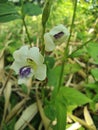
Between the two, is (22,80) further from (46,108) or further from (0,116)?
(0,116)

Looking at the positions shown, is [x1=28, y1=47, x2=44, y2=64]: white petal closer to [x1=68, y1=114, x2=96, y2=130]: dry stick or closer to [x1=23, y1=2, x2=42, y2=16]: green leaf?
[x1=23, y1=2, x2=42, y2=16]: green leaf

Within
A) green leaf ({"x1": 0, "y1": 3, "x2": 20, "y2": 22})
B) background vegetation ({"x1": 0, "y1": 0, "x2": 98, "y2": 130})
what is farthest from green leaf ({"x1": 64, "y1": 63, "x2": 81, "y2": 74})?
green leaf ({"x1": 0, "y1": 3, "x2": 20, "y2": 22})

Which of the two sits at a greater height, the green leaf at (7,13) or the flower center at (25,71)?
the green leaf at (7,13)

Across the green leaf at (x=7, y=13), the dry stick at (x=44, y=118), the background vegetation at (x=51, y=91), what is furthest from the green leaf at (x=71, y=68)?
the green leaf at (x=7, y=13)

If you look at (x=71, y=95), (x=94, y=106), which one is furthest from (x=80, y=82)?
(x=71, y=95)

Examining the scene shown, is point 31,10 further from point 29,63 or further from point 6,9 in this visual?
point 29,63

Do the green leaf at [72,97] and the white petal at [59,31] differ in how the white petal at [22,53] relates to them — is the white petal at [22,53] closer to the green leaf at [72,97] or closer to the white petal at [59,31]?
the white petal at [59,31]
